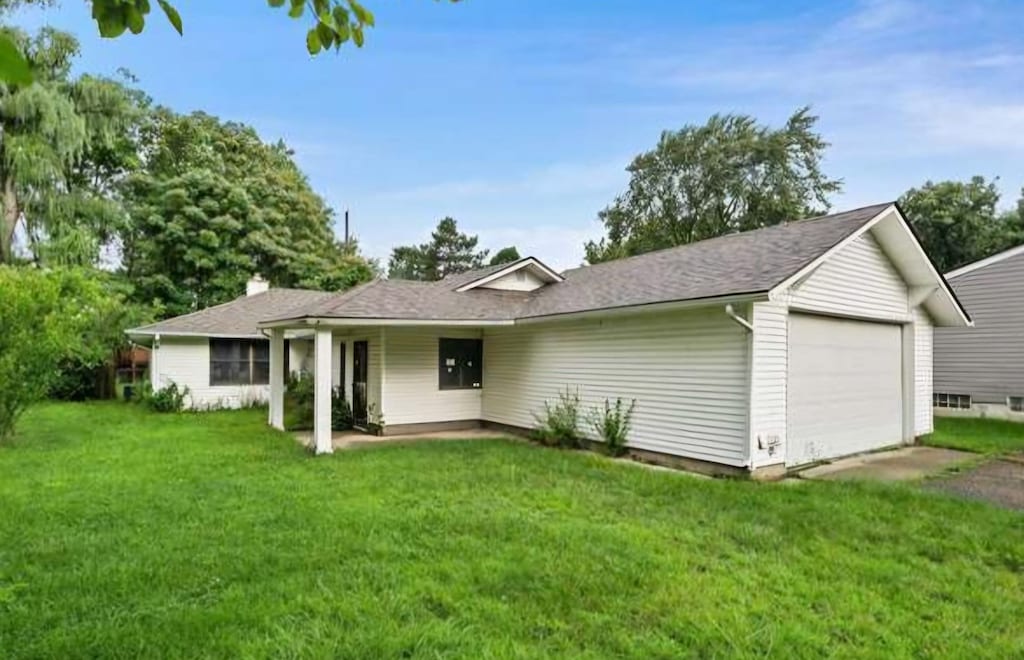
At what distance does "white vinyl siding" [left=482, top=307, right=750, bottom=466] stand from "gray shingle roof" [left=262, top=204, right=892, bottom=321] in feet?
1.45

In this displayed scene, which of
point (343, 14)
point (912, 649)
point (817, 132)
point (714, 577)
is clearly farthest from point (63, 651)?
point (817, 132)

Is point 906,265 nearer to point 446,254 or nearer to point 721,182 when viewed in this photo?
point 721,182

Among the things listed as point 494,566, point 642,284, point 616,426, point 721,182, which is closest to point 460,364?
point 616,426

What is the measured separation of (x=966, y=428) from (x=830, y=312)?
20.7ft

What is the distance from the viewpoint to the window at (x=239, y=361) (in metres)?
16.6

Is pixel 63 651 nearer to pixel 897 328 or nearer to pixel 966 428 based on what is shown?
pixel 897 328

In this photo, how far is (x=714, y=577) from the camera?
430 centimetres

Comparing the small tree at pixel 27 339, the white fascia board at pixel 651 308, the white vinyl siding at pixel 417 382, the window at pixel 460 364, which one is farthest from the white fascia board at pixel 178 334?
the white fascia board at pixel 651 308

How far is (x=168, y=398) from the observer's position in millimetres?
15469

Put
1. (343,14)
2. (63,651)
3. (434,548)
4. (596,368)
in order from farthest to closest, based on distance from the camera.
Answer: (596,368) → (434,548) → (63,651) → (343,14)

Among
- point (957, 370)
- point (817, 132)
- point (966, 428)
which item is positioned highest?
point (817, 132)

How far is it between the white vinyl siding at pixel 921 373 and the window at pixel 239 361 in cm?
1624

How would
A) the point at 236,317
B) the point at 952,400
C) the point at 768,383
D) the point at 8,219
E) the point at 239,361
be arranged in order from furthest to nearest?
the point at 8,219 < the point at 236,317 < the point at 239,361 < the point at 952,400 < the point at 768,383

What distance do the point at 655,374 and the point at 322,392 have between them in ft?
17.8
